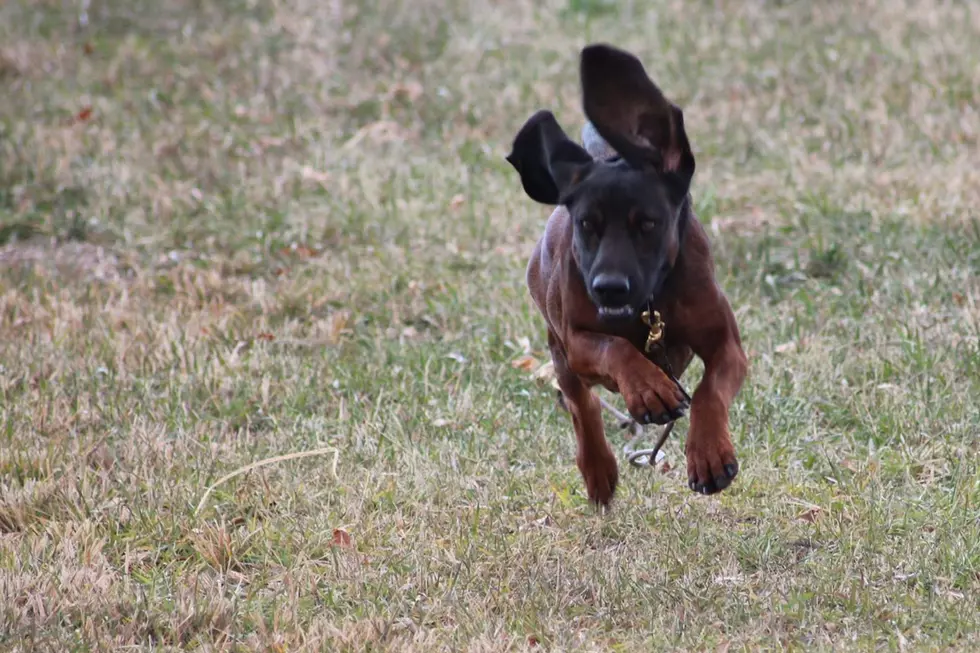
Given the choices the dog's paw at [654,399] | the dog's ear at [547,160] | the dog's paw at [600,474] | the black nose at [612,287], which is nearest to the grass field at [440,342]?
the dog's paw at [600,474]

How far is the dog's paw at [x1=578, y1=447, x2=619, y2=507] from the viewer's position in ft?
16.4

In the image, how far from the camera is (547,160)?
4547 mm

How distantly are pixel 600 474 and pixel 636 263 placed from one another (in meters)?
1.14

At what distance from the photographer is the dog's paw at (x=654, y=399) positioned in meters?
3.96

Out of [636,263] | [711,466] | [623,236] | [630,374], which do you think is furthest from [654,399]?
[623,236]

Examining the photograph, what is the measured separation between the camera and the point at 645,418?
398 cm

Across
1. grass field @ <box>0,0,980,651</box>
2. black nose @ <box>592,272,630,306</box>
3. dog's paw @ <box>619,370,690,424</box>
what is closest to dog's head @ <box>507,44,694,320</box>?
black nose @ <box>592,272,630,306</box>

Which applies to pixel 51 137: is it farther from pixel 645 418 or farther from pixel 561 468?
pixel 645 418

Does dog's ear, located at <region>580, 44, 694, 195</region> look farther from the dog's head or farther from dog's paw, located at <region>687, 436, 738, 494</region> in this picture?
dog's paw, located at <region>687, 436, 738, 494</region>

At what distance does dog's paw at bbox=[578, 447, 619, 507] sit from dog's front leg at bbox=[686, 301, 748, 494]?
675 millimetres

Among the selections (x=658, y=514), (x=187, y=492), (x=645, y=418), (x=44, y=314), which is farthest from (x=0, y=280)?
(x=645, y=418)

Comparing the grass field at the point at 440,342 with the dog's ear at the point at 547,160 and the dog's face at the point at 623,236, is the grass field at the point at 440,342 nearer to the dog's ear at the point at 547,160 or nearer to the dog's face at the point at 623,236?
the dog's face at the point at 623,236

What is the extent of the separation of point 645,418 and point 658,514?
112 centimetres

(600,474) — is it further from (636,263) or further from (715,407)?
(636,263)
